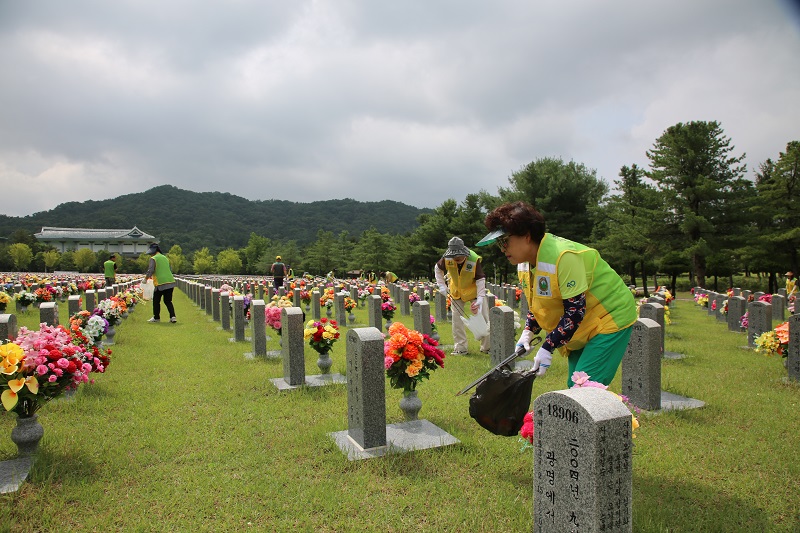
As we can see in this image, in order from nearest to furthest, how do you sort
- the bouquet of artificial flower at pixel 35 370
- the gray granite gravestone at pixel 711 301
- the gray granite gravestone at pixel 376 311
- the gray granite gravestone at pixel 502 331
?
the bouquet of artificial flower at pixel 35 370 < the gray granite gravestone at pixel 502 331 < the gray granite gravestone at pixel 376 311 < the gray granite gravestone at pixel 711 301

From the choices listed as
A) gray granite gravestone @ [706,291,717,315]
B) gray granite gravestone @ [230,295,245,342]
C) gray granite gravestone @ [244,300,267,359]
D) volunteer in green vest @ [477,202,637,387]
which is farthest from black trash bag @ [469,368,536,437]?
gray granite gravestone @ [706,291,717,315]

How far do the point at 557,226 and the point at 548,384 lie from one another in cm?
2906

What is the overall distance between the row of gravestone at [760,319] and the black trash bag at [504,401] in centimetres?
565

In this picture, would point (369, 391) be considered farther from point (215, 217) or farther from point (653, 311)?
point (215, 217)

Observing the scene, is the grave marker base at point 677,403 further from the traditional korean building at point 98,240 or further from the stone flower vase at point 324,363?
the traditional korean building at point 98,240

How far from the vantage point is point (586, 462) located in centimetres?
248

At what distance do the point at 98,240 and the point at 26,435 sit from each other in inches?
3927

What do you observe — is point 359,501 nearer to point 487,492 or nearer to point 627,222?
point 487,492

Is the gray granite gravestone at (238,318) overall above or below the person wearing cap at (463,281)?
below

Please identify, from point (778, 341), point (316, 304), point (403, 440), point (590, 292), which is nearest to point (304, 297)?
point (316, 304)

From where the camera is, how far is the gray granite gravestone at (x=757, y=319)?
404 inches

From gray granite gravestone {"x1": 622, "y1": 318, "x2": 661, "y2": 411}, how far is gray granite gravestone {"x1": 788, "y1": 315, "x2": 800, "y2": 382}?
264cm

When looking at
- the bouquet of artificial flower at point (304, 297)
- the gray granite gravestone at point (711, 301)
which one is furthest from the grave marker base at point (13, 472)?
the gray granite gravestone at point (711, 301)

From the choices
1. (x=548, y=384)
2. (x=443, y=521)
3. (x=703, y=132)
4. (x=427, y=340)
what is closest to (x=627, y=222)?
(x=703, y=132)
